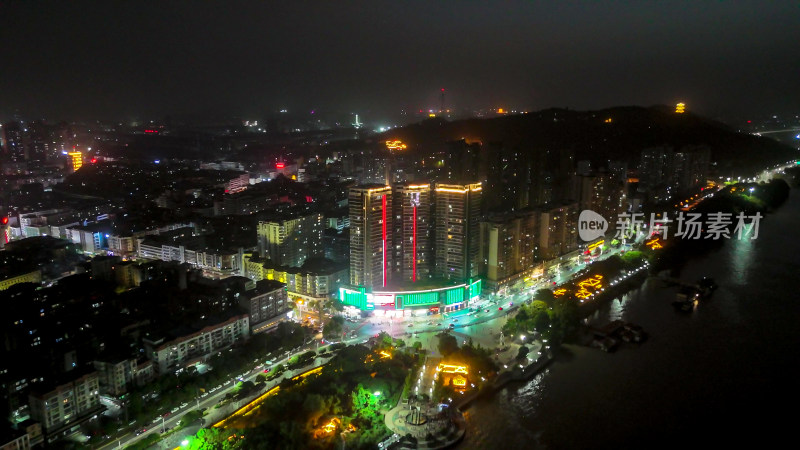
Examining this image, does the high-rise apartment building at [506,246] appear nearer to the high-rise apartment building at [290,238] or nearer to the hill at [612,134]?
the high-rise apartment building at [290,238]

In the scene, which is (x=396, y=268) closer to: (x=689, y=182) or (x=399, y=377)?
(x=399, y=377)

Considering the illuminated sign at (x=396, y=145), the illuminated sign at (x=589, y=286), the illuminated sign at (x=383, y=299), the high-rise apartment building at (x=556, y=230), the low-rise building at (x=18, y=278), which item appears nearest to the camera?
the illuminated sign at (x=383, y=299)

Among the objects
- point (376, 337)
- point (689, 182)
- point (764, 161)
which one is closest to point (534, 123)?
point (689, 182)

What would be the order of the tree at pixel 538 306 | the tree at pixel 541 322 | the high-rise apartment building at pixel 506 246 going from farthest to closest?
the high-rise apartment building at pixel 506 246, the tree at pixel 538 306, the tree at pixel 541 322

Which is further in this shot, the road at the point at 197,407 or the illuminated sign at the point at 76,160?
the illuminated sign at the point at 76,160

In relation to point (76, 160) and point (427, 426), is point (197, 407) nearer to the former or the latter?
point (427, 426)

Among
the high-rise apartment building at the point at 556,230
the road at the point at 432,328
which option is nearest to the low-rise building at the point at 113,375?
the road at the point at 432,328
